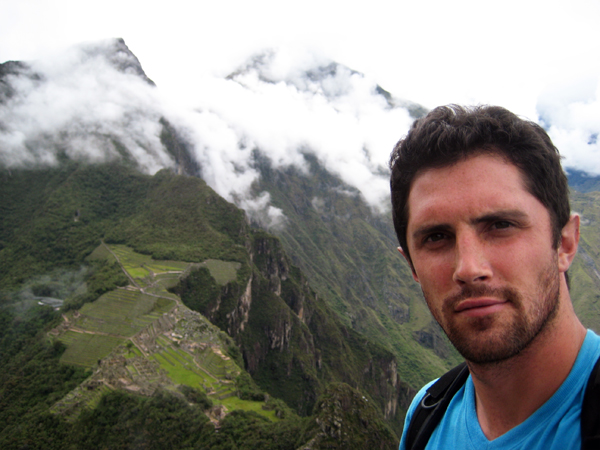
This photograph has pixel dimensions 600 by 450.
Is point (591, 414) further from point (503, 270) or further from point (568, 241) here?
point (568, 241)

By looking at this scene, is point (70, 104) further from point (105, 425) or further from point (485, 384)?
point (485, 384)

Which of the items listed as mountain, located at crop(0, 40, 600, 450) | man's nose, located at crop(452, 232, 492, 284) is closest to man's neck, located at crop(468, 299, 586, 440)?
man's nose, located at crop(452, 232, 492, 284)

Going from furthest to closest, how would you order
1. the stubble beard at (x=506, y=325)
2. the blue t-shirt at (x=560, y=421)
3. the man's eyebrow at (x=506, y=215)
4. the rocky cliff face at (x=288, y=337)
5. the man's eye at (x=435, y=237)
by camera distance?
1. the rocky cliff face at (x=288, y=337)
2. the man's eye at (x=435, y=237)
3. the man's eyebrow at (x=506, y=215)
4. the stubble beard at (x=506, y=325)
5. the blue t-shirt at (x=560, y=421)

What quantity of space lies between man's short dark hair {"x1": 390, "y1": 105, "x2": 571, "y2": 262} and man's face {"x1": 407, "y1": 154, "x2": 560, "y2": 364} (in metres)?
0.09

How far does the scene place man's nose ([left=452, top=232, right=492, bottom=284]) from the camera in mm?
2379

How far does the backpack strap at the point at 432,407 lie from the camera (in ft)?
11.1

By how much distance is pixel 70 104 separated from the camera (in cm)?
15512

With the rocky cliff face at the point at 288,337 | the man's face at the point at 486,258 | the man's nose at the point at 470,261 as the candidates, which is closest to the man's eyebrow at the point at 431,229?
the man's face at the point at 486,258

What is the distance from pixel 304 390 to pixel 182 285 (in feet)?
134

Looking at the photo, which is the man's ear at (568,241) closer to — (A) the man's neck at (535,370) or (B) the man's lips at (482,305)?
(A) the man's neck at (535,370)

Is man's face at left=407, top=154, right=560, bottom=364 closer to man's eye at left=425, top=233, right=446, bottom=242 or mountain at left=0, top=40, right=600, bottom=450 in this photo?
man's eye at left=425, top=233, right=446, bottom=242

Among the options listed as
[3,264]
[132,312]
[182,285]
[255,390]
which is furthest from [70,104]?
[255,390]

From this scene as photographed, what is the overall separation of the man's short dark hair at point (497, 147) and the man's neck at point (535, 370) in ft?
1.95

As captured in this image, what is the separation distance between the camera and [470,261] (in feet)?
7.95
